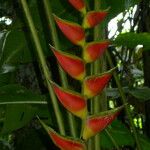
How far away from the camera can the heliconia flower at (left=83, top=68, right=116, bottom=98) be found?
0.50 meters

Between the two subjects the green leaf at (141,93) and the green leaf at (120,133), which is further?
the green leaf at (141,93)

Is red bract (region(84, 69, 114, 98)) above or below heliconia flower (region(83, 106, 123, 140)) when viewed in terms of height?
above

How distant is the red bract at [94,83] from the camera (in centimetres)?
50

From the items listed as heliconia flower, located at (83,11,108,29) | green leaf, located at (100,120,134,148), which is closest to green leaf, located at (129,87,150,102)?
green leaf, located at (100,120,134,148)

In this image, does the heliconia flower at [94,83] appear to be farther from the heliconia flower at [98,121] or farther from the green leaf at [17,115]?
the green leaf at [17,115]

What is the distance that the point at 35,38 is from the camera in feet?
1.97

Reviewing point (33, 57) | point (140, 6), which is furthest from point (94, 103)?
point (140, 6)

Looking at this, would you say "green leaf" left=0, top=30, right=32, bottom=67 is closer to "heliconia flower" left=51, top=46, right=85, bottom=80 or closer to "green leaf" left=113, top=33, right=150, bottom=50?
"green leaf" left=113, top=33, right=150, bottom=50

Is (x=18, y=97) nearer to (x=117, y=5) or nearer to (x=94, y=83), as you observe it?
(x=117, y=5)

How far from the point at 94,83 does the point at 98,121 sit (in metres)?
0.05

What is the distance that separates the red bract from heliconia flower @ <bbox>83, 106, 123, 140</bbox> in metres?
0.03

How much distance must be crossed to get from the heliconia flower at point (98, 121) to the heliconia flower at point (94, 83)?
0.03 m

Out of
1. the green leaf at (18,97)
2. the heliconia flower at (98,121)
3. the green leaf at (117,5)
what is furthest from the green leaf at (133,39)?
the heliconia flower at (98,121)

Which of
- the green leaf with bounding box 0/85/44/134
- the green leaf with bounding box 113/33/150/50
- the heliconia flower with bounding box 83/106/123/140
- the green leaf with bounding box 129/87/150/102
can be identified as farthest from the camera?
the green leaf with bounding box 129/87/150/102
